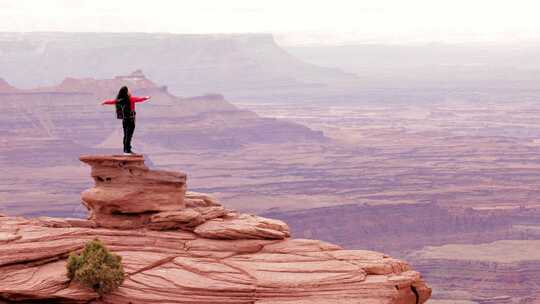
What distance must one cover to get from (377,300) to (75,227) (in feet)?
30.7

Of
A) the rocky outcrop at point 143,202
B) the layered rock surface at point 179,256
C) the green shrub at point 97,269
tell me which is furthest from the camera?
the rocky outcrop at point 143,202

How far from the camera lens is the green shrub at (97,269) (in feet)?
92.2

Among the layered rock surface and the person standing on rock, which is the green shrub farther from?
the person standing on rock

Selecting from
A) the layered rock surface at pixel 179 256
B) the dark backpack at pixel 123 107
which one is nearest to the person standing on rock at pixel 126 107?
the dark backpack at pixel 123 107

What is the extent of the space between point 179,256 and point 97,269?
3172mm

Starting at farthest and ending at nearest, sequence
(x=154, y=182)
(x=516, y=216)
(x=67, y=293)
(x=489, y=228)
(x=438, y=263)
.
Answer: (x=516, y=216), (x=489, y=228), (x=438, y=263), (x=154, y=182), (x=67, y=293)

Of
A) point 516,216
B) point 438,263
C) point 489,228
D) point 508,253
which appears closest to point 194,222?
point 438,263

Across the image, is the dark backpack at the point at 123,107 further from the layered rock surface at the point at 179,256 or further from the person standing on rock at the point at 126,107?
the layered rock surface at the point at 179,256

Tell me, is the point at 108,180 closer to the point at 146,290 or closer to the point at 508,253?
the point at 146,290

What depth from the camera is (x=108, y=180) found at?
33.6 meters

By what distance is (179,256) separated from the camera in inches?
1209

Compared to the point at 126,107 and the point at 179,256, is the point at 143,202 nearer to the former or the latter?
the point at 126,107

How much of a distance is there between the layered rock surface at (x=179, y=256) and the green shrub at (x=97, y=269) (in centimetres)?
21

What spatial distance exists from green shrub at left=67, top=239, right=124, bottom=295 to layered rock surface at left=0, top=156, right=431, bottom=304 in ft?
0.70
